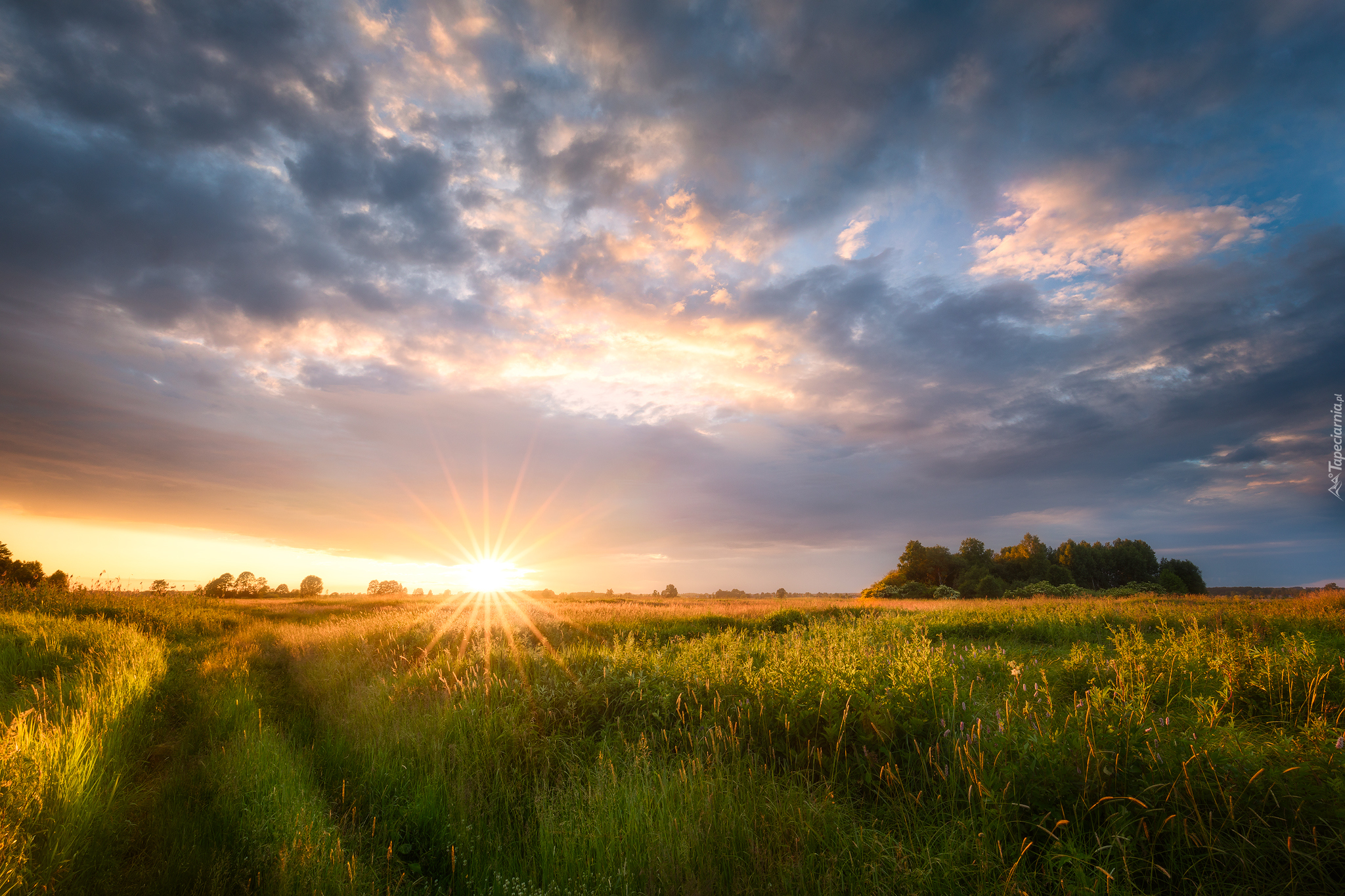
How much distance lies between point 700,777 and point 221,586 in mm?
62673

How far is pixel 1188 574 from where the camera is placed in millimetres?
67250

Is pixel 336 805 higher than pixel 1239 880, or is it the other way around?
pixel 1239 880

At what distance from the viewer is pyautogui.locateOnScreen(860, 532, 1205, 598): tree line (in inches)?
2050

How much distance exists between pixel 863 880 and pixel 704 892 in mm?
1069

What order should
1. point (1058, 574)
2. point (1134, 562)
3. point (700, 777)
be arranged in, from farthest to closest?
point (1134, 562) < point (1058, 574) < point (700, 777)

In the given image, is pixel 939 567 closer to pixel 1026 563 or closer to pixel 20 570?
pixel 1026 563

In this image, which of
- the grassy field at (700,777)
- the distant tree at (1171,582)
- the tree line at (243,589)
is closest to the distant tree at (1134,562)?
the distant tree at (1171,582)

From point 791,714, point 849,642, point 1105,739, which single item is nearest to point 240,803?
point 791,714

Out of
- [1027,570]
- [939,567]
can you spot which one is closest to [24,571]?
[939,567]

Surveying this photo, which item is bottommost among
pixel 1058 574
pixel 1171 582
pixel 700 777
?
pixel 1171 582

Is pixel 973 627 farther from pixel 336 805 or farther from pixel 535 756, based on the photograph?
pixel 336 805

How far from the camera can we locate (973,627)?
16375 millimetres

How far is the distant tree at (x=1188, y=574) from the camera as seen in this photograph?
216ft

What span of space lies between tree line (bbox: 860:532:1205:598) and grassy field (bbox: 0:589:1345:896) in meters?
45.4
